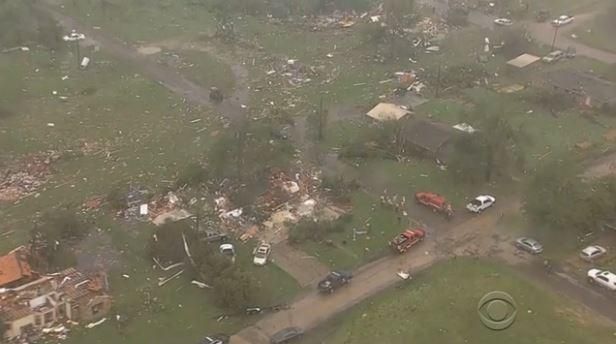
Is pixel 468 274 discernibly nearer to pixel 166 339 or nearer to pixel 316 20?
pixel 166 339

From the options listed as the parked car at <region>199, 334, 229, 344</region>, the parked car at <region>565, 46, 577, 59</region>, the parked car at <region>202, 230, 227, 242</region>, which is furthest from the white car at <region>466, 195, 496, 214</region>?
the parked car at <region>565, 46, 577, 59</region>

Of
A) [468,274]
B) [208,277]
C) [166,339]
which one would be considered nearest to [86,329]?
[166,339]

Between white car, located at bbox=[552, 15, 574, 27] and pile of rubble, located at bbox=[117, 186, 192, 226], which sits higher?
pile of rubble, located at bbox=[117, 186, 192, 226]

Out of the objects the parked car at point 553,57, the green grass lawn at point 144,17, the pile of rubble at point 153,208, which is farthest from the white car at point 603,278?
the green grass lawn at point 144,17

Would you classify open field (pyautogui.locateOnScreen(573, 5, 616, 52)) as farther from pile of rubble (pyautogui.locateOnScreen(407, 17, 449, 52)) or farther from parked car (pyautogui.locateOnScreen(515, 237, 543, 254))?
parked car (pyautogui.locateOnScreen(515, 237, 543, 254))

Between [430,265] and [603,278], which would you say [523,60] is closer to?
[603,278]

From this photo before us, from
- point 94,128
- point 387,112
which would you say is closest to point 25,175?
point 94,128
